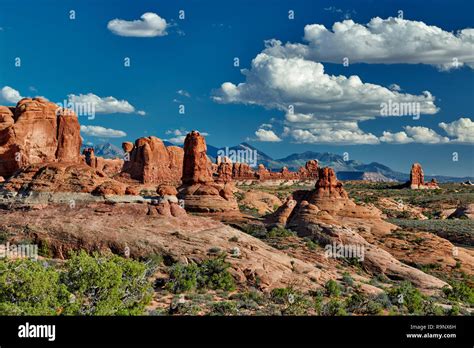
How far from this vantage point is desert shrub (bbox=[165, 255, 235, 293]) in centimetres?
2436

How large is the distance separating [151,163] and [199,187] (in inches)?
2450

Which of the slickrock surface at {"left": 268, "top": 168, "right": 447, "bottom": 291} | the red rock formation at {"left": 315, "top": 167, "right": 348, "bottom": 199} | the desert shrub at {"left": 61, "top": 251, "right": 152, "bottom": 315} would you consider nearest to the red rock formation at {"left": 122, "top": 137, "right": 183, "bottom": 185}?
the slickrock surface at {"left": 268, "top": 168, "right": 447, "bottom": 291}

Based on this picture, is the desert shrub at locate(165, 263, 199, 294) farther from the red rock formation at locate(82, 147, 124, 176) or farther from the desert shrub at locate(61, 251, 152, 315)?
the red rock formation at locate(82, 147, 124, 176)

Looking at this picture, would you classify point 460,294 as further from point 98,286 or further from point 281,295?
point 98,286

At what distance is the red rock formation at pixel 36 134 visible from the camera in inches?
1790

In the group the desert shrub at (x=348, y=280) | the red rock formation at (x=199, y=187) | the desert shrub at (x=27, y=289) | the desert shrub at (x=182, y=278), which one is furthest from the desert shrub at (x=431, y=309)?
the red rock formation at (x=199, y=187)

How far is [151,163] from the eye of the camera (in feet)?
383

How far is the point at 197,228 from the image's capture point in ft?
105

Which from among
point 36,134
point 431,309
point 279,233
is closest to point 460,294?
point 431,309

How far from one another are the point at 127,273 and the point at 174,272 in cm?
603

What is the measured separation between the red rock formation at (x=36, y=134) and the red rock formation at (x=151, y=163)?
65.7 meters
